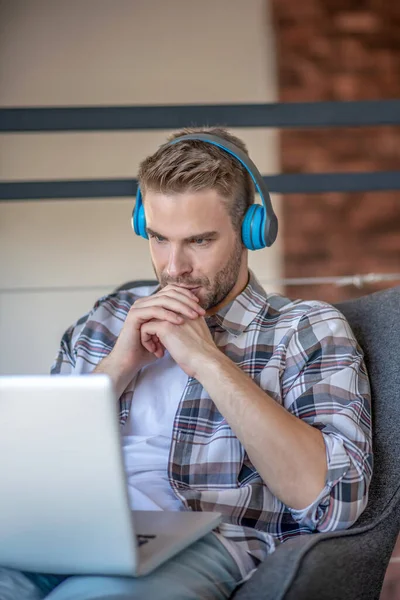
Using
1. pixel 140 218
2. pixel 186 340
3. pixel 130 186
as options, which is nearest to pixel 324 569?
pixel 186 340

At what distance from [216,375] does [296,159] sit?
2.53m

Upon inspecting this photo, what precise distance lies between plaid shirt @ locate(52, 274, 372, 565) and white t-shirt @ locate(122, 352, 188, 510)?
24 mm

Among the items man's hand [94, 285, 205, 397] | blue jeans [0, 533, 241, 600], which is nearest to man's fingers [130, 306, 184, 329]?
man's hand [94, 285, 205, 397]

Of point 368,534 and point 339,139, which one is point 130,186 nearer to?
point 368,534

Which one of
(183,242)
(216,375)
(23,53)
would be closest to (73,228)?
(23,53)

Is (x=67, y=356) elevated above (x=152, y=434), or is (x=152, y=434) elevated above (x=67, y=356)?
(x=67, y=356)

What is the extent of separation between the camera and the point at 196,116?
2.28 metres

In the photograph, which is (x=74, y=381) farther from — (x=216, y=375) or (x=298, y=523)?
(x=298, y=523)

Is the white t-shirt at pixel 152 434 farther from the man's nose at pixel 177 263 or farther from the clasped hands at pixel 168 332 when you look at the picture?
the man's nose at pixel 177 263

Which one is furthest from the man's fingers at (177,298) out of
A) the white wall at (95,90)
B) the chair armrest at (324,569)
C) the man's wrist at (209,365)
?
the white wall at (95,90)

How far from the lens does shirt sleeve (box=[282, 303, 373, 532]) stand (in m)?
1.21

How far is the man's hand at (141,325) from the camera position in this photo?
1382mm

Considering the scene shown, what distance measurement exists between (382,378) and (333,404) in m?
0.17

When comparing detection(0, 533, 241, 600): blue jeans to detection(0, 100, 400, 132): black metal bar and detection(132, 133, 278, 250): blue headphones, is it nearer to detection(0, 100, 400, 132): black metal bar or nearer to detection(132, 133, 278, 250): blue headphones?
detection(132, 133, 278, 250): blue headphones
